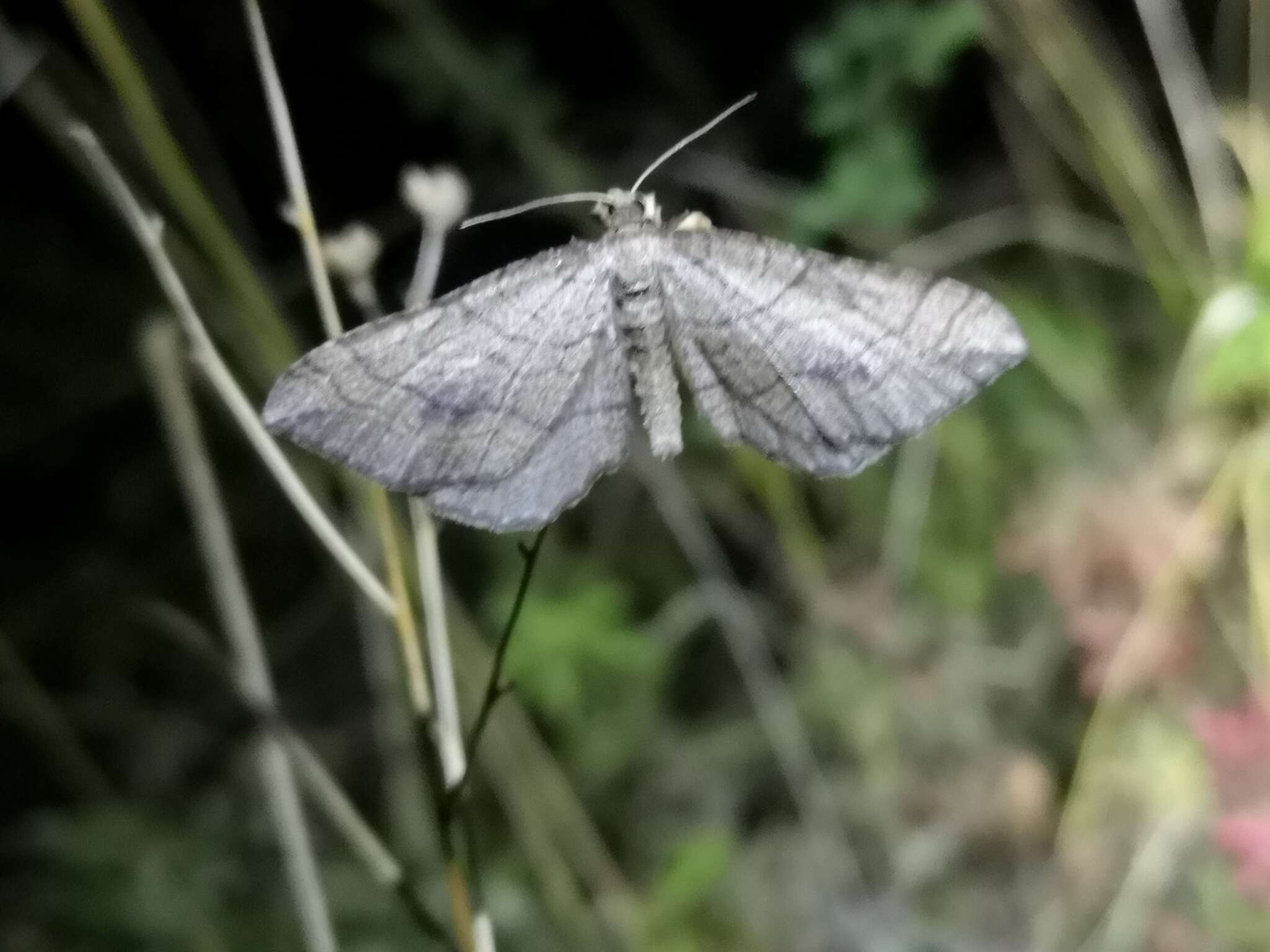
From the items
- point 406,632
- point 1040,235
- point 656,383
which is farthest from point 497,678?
point 1040,235

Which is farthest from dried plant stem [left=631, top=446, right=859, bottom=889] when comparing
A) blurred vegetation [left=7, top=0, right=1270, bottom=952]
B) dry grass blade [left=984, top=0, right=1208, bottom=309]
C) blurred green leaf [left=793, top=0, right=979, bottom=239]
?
dry grass blade [left=984, top=0, right=1208, bottom=309]

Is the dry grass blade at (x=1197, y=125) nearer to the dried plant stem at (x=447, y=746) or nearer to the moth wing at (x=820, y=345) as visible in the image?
the moth wing at (x=820, y=345)

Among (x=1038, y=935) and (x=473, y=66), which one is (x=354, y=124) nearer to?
(x=473, y=66)

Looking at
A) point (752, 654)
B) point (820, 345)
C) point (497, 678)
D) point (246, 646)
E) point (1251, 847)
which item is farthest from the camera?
point (752, 654)

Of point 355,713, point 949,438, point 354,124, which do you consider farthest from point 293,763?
point 949,438

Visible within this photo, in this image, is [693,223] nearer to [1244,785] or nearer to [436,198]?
[436,198]

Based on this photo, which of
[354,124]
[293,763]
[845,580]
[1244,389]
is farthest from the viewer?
[845,580]

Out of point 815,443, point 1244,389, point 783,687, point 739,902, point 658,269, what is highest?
point 658,269
